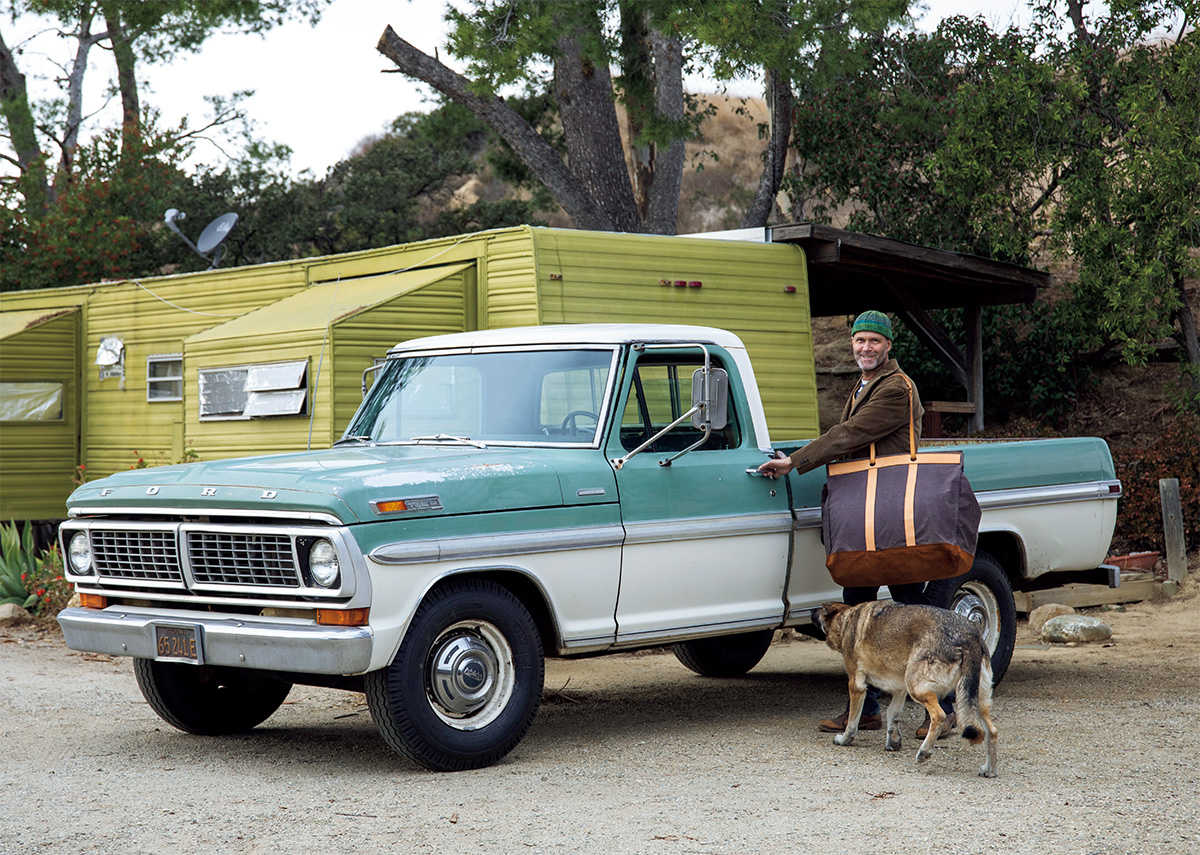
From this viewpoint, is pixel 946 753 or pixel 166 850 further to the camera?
pixel 946 753

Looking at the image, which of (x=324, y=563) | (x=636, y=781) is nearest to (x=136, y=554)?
(x=324, y=563)

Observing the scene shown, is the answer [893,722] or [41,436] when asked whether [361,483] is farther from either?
[41,436]

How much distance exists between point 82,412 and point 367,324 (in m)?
6.44

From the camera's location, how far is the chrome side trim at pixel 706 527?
6.67 meters

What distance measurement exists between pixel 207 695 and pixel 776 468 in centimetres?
297

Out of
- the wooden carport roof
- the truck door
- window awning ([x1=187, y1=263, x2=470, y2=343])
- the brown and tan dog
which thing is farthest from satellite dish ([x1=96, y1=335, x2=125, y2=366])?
the brown and tan dog

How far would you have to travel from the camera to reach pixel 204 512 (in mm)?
6148

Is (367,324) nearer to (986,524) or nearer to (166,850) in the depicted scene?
(986,524)

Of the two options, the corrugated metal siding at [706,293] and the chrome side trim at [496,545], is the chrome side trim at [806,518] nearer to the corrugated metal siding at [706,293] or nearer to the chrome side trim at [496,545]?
the chrome side trim at [496,545]

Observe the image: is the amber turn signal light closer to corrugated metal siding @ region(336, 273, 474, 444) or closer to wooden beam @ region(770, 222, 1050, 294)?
corrugated metal siding @ region(336, 273, 474, 444)

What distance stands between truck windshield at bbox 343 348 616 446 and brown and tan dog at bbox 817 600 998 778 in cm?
148

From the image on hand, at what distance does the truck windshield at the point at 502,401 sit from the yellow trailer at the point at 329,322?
4.51 m

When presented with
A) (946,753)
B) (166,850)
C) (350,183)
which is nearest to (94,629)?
(166,850)

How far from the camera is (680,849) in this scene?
4934mm
